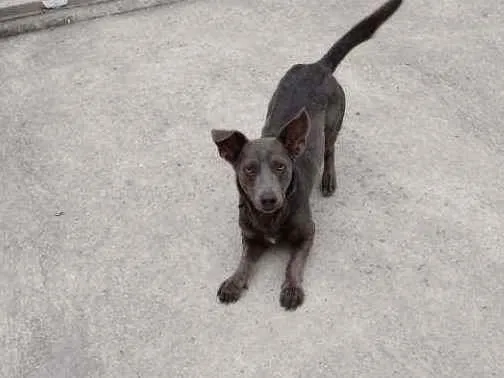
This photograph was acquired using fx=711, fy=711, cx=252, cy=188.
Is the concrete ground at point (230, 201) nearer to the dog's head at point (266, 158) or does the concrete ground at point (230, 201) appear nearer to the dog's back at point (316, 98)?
the dog's back at point (316, 98)

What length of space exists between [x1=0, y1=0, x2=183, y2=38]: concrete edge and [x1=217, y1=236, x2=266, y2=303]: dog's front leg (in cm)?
330

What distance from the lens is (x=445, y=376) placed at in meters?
3.07

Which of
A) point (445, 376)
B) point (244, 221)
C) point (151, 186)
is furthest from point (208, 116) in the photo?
point (445, 376)

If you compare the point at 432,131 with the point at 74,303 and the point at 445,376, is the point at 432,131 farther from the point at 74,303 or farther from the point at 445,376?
the point at 74,303

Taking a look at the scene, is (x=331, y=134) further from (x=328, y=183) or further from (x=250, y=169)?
(x=250, y=169)

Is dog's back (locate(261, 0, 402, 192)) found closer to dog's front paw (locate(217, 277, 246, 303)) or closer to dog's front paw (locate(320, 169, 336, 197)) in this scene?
dog's front paw (locate(320, 169, 336, 197))

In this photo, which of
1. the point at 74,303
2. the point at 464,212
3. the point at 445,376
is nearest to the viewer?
the point at 445,376

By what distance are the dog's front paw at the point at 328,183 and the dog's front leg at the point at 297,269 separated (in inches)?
18.6

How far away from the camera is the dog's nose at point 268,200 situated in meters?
3.30

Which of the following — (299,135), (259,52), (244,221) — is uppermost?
(299,135)

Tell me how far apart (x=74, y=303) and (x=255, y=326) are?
3.10 ft

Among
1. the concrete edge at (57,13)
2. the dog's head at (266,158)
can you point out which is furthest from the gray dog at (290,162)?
the concrete edge at (57,13)

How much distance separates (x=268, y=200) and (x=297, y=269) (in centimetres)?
47

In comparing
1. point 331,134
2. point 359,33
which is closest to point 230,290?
point 331,134
